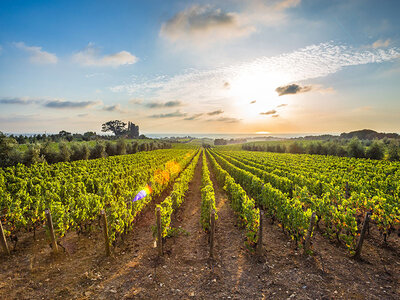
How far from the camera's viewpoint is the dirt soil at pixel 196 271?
485 cm

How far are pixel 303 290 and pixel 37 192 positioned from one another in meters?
13.1

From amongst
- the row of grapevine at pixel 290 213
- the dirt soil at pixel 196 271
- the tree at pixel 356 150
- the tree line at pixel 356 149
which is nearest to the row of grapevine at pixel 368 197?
the dirt soil at pixel 196 271

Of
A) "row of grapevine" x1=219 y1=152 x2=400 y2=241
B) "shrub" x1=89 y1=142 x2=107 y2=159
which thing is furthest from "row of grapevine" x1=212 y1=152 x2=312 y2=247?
"shrub" x1=89 y1=142 x2=107 y2=159

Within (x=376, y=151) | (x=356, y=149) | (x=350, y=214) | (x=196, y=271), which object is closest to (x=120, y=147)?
(x=196, y=271)

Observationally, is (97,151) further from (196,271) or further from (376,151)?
(376,151)

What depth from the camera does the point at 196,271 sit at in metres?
5.78

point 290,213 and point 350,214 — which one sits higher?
point 350,214

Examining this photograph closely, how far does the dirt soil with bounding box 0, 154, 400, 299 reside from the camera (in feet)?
15.9

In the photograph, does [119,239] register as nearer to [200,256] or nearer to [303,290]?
[200,256]

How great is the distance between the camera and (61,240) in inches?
294

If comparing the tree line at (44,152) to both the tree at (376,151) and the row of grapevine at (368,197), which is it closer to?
the row of grapevine at (368,197)

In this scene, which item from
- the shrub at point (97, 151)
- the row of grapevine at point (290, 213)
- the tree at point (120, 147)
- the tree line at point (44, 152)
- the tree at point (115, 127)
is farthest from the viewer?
the tree at point (115, 127)

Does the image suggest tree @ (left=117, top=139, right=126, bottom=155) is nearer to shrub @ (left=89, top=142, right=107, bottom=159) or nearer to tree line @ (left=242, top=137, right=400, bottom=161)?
shrub @ (left=89, top=142, right=107, bottom=159)

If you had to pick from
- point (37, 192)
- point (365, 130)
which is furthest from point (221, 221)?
point (365, 130)
